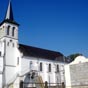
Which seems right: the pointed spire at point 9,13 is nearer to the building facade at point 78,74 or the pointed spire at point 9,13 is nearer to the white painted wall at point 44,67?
the white painted wall at point 44,67

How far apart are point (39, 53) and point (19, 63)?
307 inches

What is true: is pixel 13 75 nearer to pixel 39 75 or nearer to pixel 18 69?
pixel 18 69

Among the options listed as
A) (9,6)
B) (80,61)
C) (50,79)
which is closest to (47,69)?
(50,79)

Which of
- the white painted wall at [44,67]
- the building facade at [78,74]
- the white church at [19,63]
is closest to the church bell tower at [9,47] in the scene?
the white church at [19,63]

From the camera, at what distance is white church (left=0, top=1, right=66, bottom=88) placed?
40.0 metres

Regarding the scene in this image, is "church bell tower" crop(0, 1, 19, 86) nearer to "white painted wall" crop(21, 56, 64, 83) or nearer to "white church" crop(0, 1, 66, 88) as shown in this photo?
"white church" crop(0, 1, 66, 88)

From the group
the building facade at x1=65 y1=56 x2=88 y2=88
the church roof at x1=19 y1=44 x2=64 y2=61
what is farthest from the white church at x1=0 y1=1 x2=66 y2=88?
the building facade at x1=65 y1=56 x2=88 y2=88

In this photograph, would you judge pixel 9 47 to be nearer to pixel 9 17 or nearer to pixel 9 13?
pixel 9 17

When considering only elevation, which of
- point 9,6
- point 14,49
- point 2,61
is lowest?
point 2,61

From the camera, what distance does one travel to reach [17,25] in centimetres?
4628

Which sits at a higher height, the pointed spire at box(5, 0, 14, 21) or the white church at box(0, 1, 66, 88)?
the pointed spire at box(5, 0, 14, 21)

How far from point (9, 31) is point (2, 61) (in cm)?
811

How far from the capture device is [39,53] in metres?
47.8

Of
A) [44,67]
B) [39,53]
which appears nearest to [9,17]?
[39,53]
